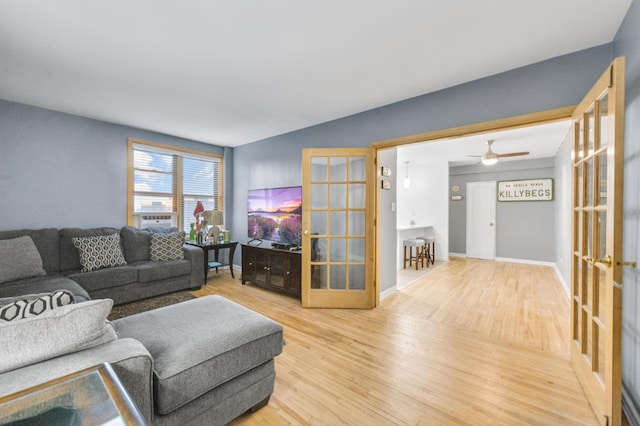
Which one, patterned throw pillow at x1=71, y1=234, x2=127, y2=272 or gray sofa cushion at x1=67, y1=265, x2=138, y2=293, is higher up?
patterned throw pillow at x1=71, y1=234, x2=127, y2=272

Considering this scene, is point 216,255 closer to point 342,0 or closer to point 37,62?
point 37,62

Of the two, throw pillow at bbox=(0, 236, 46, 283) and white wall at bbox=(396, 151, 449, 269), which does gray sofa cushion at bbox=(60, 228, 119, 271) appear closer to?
throw pillow at bbox=(0, 236, 46, 283)

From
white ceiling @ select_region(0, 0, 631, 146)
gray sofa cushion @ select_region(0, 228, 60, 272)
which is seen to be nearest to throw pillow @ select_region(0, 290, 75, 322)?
white ceiling @ select_region(0, 0, 631, 146)

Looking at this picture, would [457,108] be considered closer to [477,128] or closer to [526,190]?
[477,128]

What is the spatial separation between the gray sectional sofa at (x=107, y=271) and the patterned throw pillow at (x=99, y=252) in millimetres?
82

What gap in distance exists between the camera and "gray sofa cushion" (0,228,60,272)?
10.5 feet

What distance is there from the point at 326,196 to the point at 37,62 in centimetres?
296

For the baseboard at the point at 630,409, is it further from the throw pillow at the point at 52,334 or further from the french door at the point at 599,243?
the throw pillow at the point at 52,334

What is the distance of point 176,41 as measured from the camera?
2074 millimetres

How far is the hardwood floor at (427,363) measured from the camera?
1685mm

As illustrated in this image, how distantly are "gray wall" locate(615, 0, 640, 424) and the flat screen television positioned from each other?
3.29 meters

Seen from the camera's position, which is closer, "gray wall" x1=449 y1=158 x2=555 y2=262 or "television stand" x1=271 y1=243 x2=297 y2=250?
"television stand" x1=271 y1=243 x2=297 y2=250

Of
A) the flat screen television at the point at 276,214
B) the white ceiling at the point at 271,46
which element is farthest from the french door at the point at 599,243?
the flat screen television at the point at 276,214

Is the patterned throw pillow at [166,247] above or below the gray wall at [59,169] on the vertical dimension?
below
